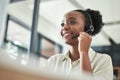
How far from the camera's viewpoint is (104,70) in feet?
2.74

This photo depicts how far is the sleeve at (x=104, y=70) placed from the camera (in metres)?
0.81

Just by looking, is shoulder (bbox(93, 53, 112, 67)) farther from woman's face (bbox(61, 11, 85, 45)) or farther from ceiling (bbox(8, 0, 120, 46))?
ceiling (bbox(8, 0, 120, 46))

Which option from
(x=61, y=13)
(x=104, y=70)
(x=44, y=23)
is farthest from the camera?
(x=44, y=23)

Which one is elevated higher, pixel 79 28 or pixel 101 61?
pixel 79 28

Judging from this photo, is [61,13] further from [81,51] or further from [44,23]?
[81,51]

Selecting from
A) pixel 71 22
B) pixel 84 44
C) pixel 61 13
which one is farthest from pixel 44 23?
pixel 84 44

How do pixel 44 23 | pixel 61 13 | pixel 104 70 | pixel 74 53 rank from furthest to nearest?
pixel 44 23
pixel 61 13
pixel 74 53
pixel 104 70

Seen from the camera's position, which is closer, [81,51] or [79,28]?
[81,51]

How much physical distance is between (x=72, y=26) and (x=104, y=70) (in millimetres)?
287

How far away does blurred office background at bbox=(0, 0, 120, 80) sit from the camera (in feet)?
9.96

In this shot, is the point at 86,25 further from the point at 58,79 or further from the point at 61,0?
the point at 61,0

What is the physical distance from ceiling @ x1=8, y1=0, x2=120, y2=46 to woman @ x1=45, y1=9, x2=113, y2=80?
2.32 m

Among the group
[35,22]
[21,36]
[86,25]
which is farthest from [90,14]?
[21,36]

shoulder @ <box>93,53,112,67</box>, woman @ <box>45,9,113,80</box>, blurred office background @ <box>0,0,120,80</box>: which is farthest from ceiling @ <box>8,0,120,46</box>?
shoulder @ <box>93,53,112,67</box>
